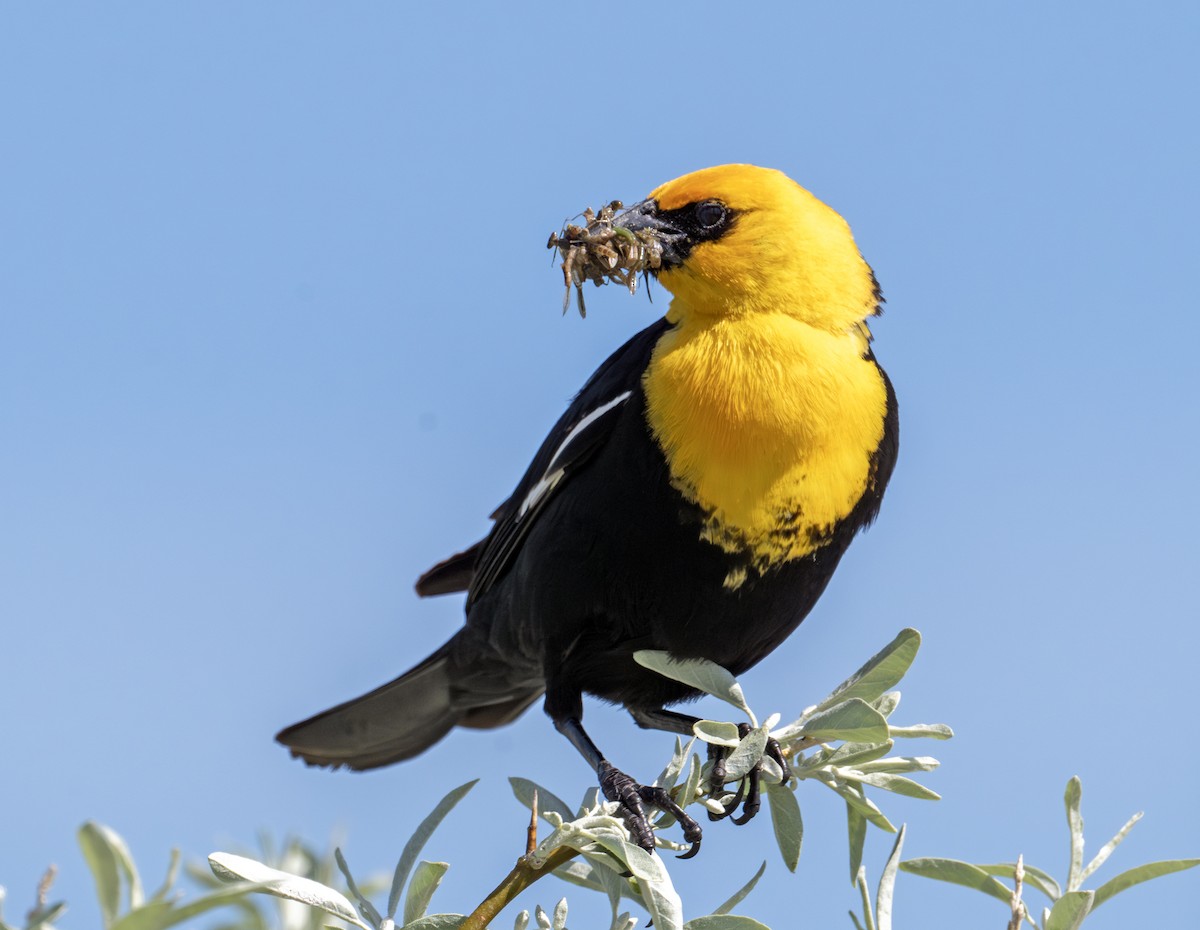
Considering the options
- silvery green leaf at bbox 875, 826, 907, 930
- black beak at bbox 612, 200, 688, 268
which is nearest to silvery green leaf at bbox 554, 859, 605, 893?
silvery green leaf at bbox 875, 826, 907, 930

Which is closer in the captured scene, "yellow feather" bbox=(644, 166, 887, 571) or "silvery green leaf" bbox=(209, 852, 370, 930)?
"silvery green leaf" bbox=(209, 852, 370, 930)

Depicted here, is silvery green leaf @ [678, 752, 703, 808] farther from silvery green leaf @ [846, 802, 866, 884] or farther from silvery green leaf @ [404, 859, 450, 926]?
silvery green leaf @ [404, 859, 450, 926]

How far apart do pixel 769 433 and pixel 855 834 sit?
148 centimetres

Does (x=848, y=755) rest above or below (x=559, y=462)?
below

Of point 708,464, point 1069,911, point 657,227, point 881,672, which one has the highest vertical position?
point 657,227

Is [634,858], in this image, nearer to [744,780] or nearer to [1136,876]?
[1136,876]

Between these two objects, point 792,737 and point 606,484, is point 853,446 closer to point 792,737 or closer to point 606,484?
point 606,484

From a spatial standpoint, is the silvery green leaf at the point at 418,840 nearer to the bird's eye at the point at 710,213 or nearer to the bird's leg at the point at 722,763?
the bird's leg at the point at 722,763

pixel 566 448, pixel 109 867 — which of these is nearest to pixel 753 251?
pixel 566 448

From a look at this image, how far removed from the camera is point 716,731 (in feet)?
8.92

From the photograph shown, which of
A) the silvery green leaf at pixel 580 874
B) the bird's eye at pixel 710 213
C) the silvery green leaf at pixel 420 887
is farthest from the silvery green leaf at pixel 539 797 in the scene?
the bird's eye at pixel 710 213

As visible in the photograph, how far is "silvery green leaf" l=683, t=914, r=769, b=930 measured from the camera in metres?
2.41

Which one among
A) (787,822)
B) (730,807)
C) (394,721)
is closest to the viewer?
(787,822)

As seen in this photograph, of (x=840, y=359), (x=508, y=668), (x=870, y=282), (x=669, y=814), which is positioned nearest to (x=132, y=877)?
(x=669, y=814)
